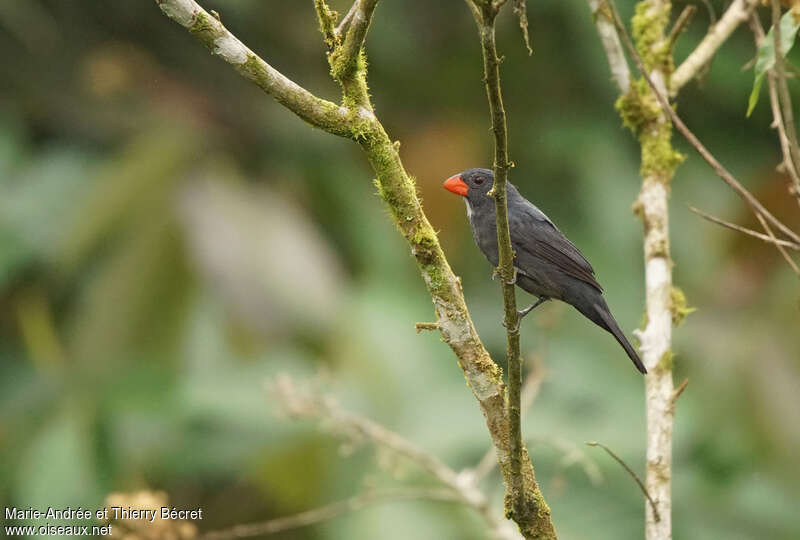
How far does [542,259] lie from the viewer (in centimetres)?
392

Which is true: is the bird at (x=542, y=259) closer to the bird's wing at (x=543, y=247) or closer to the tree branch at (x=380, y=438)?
the bird's wing at (x=543, y=247)

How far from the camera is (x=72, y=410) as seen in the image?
6.45m

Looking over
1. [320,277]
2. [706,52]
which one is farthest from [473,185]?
[320,277]

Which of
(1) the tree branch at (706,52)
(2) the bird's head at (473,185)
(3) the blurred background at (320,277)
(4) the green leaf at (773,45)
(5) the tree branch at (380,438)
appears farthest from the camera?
(3) the blurred background at (320,277)

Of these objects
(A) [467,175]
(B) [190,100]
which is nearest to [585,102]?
(B) [190,100]

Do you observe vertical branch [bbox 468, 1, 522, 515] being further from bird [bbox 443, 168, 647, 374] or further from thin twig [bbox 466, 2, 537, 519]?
bird [bbox 443, 168, 647, 374]

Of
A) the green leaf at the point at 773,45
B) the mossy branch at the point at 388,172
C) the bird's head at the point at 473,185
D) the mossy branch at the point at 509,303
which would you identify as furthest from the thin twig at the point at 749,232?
the bird's head at the point at 473,185

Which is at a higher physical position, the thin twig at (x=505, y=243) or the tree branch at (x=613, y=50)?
the tree branch at (x=613, y=50)

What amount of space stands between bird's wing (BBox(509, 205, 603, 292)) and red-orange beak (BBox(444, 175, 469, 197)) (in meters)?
0.22

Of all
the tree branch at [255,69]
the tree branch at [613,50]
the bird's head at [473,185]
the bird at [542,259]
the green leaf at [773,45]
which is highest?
the tree branch at [613,50]

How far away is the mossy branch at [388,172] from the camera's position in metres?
2.62

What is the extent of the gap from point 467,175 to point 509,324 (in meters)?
1.60

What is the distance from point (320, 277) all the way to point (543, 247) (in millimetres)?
3411

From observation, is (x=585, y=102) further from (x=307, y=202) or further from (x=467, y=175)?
(x=467, y=175)
